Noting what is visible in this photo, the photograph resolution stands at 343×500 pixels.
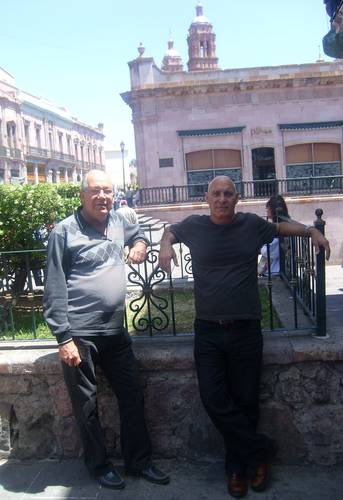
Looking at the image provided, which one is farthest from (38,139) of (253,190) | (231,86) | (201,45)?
(253,190)

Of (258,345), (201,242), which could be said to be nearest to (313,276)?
(258,345)

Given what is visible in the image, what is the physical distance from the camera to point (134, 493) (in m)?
3.28

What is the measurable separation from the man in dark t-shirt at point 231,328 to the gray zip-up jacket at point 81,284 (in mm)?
594

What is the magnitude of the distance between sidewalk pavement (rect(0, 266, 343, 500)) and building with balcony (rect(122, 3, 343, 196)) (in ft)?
55.2

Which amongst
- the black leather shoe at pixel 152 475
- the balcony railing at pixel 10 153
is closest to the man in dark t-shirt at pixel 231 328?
the black leather shoe at pixel 152 475

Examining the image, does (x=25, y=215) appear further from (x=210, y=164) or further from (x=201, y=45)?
(x=201, y=45)

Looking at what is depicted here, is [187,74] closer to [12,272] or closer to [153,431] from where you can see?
[12,272]

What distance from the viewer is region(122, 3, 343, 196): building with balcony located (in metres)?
19.2

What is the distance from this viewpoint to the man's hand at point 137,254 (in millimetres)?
3379

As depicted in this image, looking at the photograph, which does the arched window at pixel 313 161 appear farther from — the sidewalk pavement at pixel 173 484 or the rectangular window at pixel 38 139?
the rectangular window at pixel 38 139

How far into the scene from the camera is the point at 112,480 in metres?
3.33

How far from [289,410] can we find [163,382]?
1002 millimetres

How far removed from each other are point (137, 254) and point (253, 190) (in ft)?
49.9

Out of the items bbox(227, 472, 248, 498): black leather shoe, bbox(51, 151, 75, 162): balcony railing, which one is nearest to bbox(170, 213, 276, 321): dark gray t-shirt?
bbox(227, 472, 248, 498): black leather shoe
